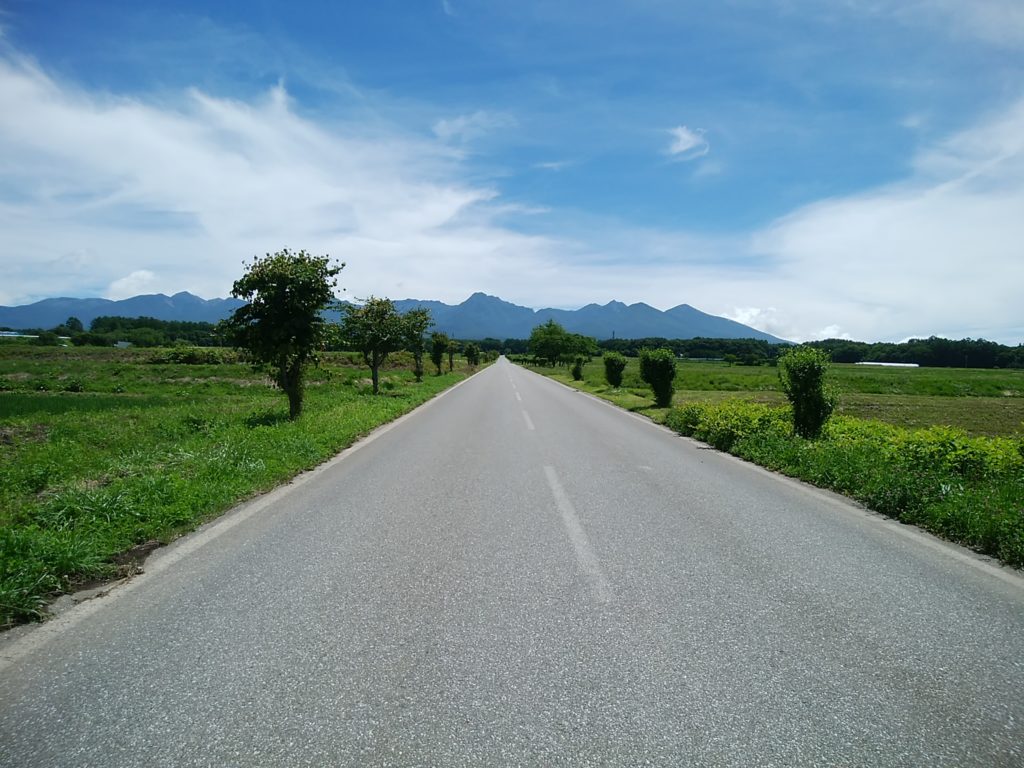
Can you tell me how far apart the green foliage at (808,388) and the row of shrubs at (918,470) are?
268 millimetres

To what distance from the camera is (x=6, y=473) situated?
25.2 feet

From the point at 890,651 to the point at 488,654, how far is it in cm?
229

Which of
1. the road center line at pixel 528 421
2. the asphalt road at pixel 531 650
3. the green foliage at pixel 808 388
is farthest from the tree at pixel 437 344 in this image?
the asphalt road at pixel 531 650

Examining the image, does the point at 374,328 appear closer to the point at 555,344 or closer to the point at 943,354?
the point at 555,344

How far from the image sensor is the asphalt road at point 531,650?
239cm

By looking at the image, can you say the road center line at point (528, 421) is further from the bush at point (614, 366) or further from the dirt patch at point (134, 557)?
the bush at point (614, 366)

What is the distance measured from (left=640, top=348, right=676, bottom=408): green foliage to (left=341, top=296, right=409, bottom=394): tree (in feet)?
36.7

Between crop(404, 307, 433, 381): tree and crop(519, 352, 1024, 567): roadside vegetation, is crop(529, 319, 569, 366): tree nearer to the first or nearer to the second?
crop(404, 307, 433, 381): tree

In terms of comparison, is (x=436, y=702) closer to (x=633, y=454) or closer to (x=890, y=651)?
(x=890, y=651)

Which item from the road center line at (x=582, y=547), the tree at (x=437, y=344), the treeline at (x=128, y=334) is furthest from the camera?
the treeline at (x=128, y=334)

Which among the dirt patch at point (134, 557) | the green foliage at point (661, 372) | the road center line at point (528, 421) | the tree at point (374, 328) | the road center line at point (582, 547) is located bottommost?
the road center line at point (528, 421)

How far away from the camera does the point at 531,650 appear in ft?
10.3

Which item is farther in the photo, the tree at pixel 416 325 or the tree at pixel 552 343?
the tree at pixel 552 343

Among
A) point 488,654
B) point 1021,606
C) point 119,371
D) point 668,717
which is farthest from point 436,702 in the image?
point 119,371
